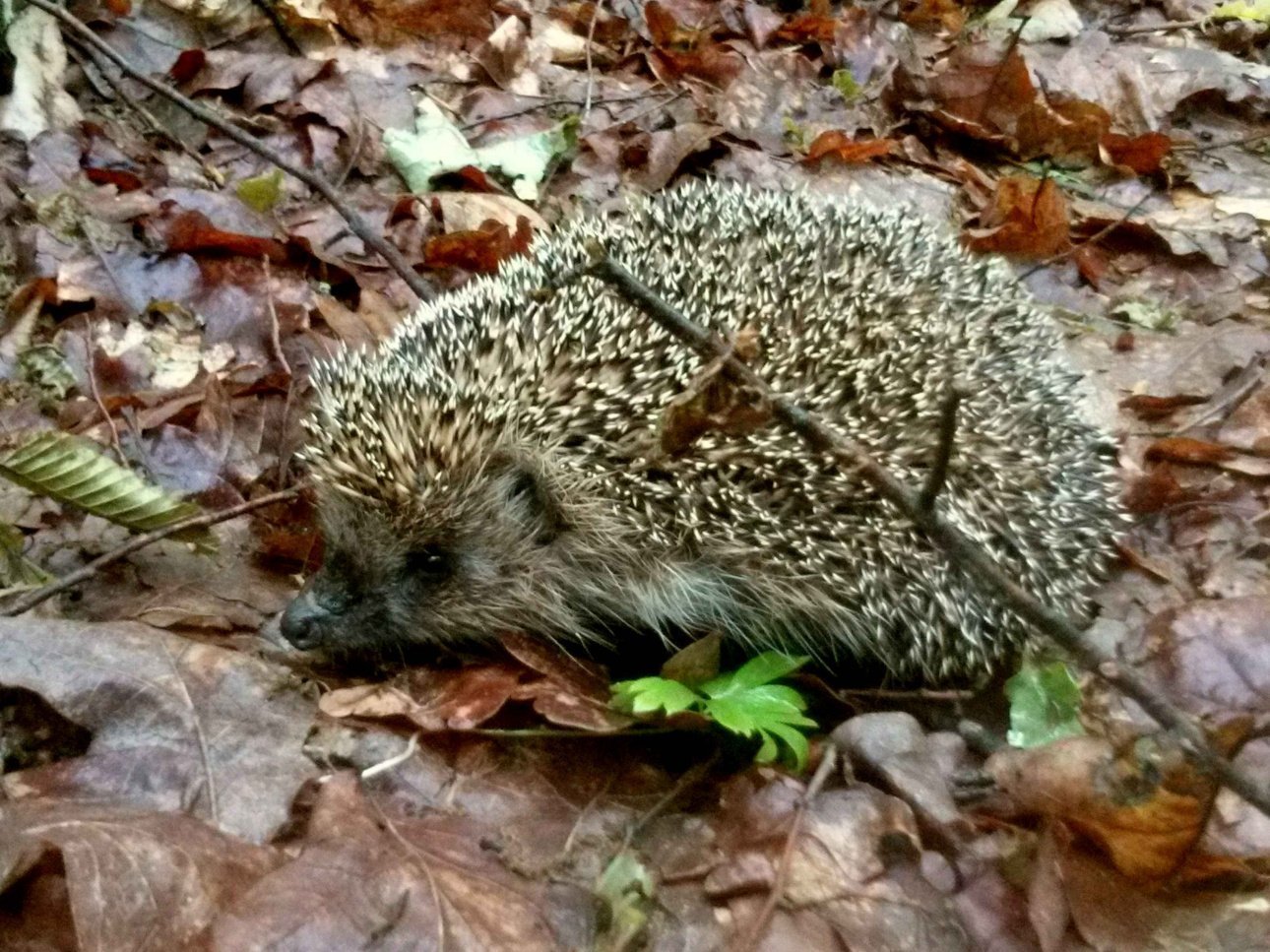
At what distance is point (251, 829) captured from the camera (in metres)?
1.93

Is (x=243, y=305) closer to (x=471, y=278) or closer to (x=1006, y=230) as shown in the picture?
(x=471, y=278)

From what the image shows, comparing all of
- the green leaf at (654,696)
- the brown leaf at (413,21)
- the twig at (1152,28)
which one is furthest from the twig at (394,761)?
the twig at (1152,28)

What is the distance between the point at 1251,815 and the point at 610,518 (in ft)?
4.55

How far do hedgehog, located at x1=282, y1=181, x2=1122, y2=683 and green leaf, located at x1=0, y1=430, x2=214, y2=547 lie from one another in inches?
13.9

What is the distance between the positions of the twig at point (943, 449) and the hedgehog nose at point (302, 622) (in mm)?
1376

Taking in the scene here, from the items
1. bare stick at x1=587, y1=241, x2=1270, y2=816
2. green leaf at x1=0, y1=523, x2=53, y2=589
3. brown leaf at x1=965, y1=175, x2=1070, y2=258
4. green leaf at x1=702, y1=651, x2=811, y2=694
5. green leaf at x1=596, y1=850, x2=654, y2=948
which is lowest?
brown leaf at x1=965, y1=175, x2=1070, y2=258

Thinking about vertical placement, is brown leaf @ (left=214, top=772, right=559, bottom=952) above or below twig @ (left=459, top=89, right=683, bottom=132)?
above

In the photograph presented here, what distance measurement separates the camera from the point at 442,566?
2.85 metres

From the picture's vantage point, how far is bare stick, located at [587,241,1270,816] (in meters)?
1.63

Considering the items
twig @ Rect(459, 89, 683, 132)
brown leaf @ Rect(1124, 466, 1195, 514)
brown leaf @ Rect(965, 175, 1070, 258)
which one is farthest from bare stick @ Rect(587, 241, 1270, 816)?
twig @ Rect(459, 89, 683, 132)

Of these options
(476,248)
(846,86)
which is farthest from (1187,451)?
(846,86)

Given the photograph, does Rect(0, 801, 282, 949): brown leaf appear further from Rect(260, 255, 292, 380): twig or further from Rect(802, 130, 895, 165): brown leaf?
Rect(802, 130, 895, 165): brown leaf

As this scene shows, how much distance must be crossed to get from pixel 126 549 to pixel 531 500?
0.88m

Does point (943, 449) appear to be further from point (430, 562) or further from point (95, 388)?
point (95, 388)
